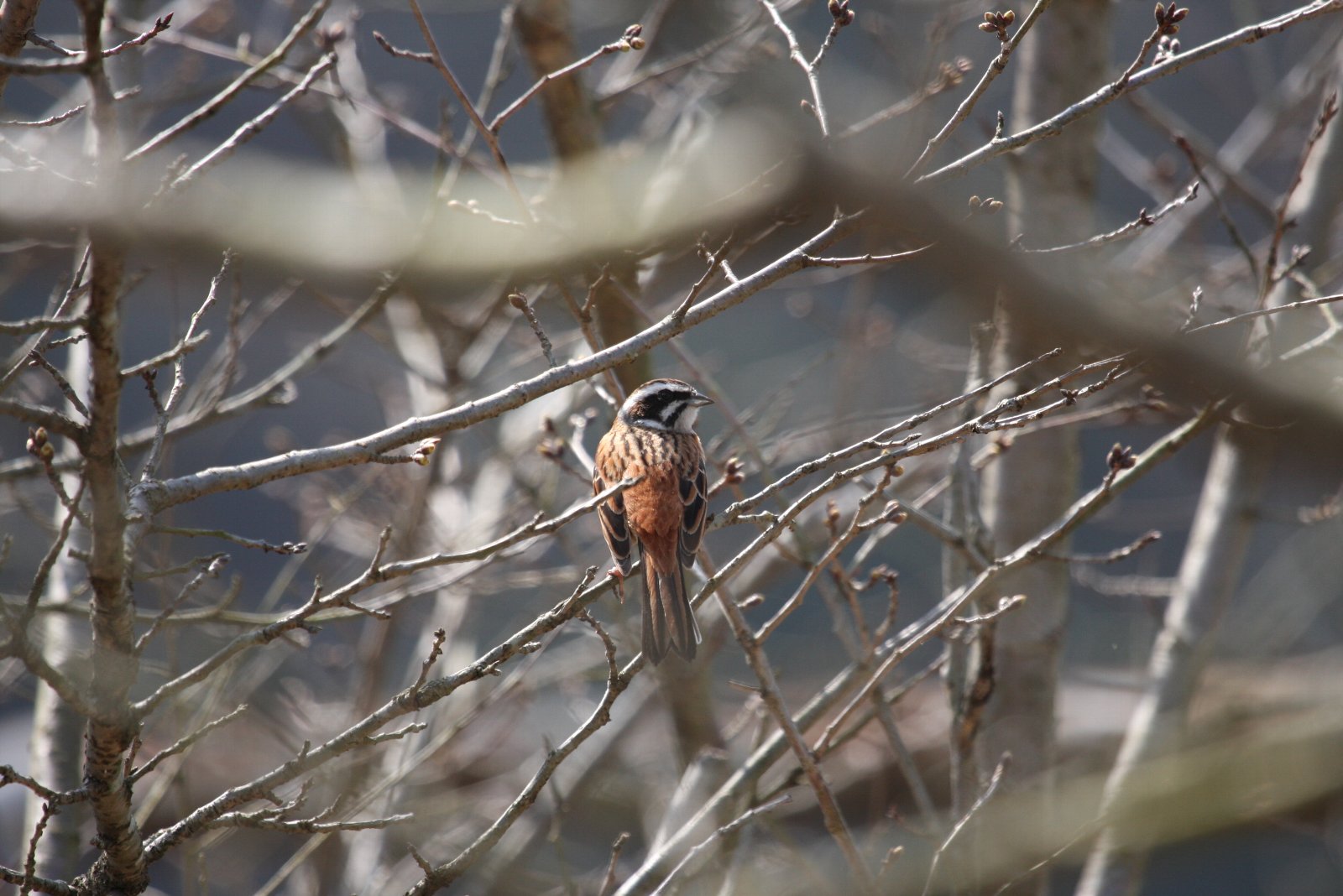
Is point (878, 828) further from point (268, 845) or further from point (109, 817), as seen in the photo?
point (268, 845)

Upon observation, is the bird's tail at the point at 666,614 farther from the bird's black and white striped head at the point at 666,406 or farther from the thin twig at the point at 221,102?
the thin twig at the point at 221,102

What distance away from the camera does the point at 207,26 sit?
26.8 feet

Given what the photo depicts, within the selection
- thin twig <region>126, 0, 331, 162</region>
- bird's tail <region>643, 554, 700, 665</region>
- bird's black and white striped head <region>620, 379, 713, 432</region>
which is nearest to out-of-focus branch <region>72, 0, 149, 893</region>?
thin twig <region>126, 0, 331, 162</region>

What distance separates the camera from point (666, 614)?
453 centimetres

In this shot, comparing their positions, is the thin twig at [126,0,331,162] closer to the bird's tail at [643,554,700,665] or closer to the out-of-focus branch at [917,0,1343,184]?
the out-of-focus branch at [917,0,1343,184]

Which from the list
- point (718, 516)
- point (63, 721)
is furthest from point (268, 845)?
point (718, 516)

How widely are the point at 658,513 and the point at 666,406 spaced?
3.60ft

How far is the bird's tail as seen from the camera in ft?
14.2

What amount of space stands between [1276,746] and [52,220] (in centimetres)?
496

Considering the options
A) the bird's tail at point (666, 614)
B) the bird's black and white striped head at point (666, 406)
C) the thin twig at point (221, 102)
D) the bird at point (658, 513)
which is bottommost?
the bird's tail at point (666, 614)

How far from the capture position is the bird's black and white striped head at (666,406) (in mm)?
5609

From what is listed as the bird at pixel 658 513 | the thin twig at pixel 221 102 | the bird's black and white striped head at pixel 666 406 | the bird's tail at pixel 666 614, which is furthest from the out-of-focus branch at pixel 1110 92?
the bird's black and white striped head at pixel 666 406

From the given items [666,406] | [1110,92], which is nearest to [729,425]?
[666,406]

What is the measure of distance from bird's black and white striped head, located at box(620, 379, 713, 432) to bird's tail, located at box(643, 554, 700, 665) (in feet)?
3.49
